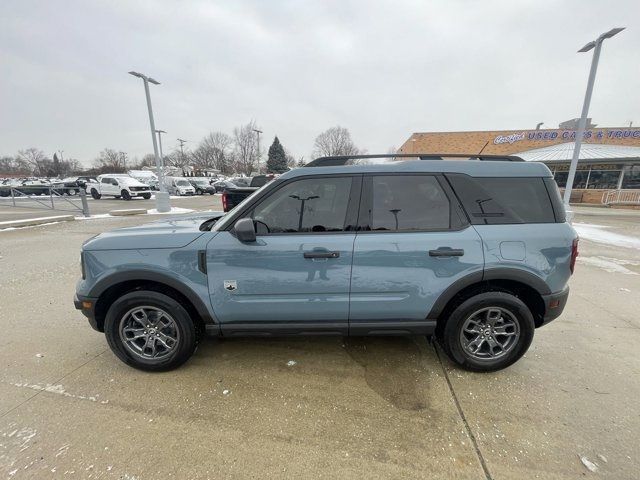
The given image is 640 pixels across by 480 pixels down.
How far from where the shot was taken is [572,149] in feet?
80.6

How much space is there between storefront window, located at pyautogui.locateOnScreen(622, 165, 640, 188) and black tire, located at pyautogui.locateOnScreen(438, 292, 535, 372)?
27.8 metres

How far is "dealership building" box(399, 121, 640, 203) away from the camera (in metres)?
21.2

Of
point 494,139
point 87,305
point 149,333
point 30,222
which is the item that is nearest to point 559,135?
point 494,139

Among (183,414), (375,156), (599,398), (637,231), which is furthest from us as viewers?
(637,231)

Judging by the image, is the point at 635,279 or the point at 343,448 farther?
the point at 635,279

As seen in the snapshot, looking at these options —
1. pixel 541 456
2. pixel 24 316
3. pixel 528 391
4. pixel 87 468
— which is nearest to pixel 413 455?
pixel 541 456

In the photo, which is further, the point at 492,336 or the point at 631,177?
the point at 631,177

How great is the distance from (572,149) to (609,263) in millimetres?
24516

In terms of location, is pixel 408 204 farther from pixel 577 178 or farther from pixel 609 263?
pixel 577 178

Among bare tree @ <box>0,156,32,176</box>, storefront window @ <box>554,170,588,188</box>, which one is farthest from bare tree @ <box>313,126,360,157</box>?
bare tree @ <box>0,156,32,176</box>

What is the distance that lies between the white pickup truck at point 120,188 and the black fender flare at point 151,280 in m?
24.0

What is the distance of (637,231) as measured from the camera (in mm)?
10445

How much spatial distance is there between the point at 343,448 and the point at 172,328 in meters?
1.75

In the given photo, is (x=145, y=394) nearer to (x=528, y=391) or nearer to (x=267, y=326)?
(x=267, y=326)
